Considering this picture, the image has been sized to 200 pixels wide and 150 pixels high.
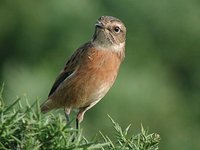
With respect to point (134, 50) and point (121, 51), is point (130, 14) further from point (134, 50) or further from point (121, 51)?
point (121, 51)

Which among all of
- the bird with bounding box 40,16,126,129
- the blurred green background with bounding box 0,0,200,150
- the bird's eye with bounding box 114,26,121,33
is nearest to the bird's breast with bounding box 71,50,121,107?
the bird with bounding box 40,16,126,129

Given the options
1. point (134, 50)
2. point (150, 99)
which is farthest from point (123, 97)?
point (134, 50)

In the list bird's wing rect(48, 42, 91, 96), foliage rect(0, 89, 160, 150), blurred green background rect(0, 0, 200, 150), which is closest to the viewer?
foliage rect(0, 89, 160, 150)

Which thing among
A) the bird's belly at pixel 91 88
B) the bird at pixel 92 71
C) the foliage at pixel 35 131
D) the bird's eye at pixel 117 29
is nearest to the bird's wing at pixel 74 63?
the bird at pixel 92 71

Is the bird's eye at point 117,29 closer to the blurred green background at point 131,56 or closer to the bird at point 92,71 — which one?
the bird at point 92,71

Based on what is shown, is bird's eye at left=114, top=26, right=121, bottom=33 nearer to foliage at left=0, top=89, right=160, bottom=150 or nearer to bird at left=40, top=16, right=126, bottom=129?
bird at left=40, top=16, right=126, bottom=129
